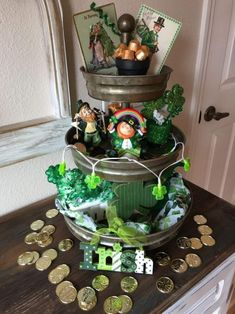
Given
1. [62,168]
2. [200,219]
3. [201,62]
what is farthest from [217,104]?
[62,168]

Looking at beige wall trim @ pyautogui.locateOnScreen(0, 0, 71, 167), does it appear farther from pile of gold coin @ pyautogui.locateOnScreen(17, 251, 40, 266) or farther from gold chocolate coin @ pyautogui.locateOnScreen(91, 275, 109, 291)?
gold chocolate coin @ pyautogui.locateOnScreen(91, 275, 109, 291)

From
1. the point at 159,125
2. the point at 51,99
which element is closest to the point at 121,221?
the point at 159,125

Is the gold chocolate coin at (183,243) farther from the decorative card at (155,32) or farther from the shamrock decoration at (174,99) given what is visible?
the decorative card at (155,32)

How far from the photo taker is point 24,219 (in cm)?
76

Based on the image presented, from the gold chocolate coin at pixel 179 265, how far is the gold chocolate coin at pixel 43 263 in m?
0.27

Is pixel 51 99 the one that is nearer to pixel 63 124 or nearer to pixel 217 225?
pixel 63 124

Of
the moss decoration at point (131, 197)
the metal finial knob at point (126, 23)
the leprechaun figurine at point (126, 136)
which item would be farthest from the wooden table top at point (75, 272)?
the metal finial knob at point (126, 23)

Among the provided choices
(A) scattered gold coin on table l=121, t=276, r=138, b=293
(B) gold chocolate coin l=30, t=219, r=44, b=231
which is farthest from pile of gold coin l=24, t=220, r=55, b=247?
(A) scattered gold coin on table l=121, t=276, r=138, b=293

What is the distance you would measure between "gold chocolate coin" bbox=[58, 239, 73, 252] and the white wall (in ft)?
0.69

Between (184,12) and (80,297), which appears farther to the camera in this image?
(184,12)

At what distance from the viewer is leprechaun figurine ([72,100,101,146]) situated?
59 cm

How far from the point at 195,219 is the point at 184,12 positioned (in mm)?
660

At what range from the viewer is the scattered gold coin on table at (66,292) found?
541 mm

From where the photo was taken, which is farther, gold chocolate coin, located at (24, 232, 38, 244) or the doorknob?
the doorknob
